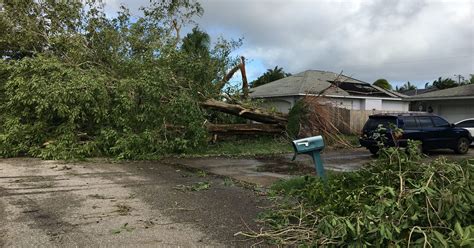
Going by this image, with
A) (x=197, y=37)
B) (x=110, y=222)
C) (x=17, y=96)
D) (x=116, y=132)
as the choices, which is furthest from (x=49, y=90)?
(x=197, y=37)

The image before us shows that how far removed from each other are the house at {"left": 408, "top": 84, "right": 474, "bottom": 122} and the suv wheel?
8624mm

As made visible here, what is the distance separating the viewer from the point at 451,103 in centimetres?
2662

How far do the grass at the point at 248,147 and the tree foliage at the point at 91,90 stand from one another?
0.95m

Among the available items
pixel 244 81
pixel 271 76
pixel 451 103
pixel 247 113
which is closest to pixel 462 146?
pixel 247 113

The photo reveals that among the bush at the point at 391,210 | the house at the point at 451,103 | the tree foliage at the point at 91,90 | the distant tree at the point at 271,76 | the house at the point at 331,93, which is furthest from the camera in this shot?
the distant tree at the point at 271,76

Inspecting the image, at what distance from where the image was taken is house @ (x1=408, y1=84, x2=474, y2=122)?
2518 cm

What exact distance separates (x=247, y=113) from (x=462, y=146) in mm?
8426

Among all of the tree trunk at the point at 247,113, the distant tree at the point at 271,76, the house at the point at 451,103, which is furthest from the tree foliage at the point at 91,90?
the distant tree at the point at 271,76

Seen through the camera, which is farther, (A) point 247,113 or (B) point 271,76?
(B) point 271,76

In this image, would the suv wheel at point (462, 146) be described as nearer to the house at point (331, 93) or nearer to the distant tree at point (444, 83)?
the house at point (331, 93)

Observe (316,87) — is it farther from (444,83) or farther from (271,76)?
(444,83)

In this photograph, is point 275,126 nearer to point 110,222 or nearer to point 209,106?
point 209,106

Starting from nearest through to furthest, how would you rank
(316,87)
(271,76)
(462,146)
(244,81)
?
1. (462,146)
2. (244,81)
3. (316,87)
4. (271,76)

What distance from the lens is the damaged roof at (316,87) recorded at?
25891mm
